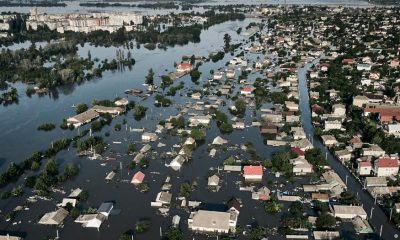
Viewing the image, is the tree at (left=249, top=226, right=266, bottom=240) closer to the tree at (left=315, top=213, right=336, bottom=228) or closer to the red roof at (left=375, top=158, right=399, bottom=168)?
the tree at (left=315, top=213, right=336, bottom=228)

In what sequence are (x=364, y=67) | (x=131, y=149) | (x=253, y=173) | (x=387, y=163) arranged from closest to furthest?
1. (x=387, y=163)
2. (x=253, y=173)
3. (x=131, y=149)
4. (x=364, y=67)

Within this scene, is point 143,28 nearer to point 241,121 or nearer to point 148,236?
point 241,121

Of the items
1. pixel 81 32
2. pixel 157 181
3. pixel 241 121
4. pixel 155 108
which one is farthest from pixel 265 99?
pixel 81 32

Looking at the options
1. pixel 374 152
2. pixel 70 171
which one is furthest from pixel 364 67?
pixel 70 171

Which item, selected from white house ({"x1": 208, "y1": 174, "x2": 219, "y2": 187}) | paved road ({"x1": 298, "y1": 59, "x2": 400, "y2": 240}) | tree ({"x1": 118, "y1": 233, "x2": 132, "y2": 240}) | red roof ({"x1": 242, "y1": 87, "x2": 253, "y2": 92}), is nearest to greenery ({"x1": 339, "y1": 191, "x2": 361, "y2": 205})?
paved road ({"x1": 298, "y1": 59, "x2": 400, "y2": 240})

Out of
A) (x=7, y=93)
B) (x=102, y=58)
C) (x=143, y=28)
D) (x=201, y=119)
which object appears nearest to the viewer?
(x=201, y=119)

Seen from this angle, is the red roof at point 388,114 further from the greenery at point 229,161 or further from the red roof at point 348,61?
the red roof at point 348,61

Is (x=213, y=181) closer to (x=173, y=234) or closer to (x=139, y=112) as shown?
(x=173, y=234)

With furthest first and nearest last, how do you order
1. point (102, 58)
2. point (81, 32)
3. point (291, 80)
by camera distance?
1. point (81, 32)
2. point (102, 58)
3. point (291, 80)

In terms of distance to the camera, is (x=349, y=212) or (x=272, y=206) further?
(x=272, y=206)
